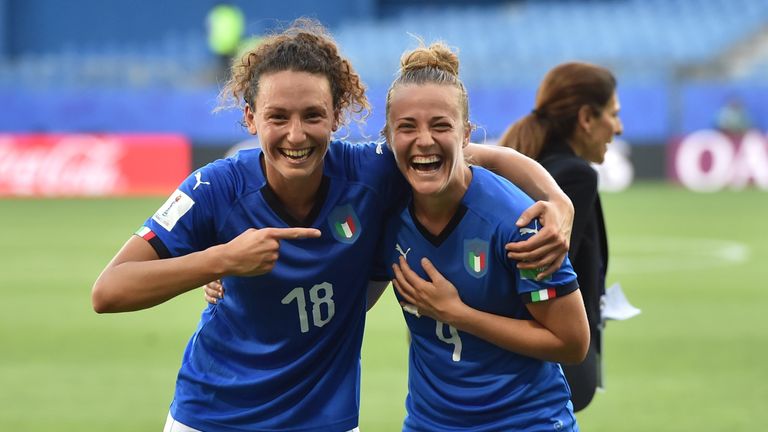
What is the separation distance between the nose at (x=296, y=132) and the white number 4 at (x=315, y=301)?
463 millimetres

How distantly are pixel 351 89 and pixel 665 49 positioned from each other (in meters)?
25.4

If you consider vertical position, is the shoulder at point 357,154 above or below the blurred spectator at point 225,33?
below

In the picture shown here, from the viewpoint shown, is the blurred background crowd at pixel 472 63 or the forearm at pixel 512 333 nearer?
the forearm at pixel 512 333

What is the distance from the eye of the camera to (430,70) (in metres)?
3.53

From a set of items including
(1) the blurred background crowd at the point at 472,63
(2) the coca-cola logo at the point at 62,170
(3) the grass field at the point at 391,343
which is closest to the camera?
(3) the grass field at the point at 391,343

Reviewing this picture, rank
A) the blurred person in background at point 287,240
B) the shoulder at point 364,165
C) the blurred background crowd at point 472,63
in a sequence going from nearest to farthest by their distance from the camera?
the blurred person in background at point 287,240 < the shoulder at point 364,165 < the blurred background crowd at point 472,63

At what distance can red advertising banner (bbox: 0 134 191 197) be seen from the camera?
22.1m

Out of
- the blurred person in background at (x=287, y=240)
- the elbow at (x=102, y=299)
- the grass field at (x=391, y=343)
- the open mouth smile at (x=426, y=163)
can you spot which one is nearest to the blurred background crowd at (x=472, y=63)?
the grass field at (x=391, y=343)

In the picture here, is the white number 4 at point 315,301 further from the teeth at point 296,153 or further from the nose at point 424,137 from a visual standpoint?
the nose at point 424,137

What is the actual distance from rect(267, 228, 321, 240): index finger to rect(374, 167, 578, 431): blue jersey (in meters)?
0.30

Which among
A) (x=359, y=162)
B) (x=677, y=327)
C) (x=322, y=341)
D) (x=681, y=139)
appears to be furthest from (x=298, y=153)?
(x=681, y=139)

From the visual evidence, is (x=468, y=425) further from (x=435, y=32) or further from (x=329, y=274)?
(x=435, y=32)

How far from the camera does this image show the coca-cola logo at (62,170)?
869 inches

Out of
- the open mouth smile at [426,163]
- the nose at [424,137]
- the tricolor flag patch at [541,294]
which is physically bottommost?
the tricolor flag patch at [541,294]
